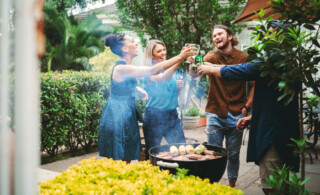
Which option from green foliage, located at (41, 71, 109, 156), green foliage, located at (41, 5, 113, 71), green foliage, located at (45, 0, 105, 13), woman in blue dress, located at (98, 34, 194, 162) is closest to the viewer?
woman in blue dress, located at (98, 34, 194, 162)

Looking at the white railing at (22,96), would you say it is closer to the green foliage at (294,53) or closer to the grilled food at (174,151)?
the green foliage at (294,53)

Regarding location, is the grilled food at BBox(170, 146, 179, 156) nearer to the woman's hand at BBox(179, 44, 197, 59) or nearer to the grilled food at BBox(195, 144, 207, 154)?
the grilled food at BBox(195, 144, 207, 154)

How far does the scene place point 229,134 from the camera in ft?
12.8

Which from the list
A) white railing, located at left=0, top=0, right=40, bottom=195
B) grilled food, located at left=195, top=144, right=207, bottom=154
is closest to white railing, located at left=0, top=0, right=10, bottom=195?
white railing, located at left=0, top=0, right=40, bottom=195

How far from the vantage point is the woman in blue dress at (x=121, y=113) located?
140 inches

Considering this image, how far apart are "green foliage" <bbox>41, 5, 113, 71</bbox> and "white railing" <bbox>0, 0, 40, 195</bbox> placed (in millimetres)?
17900

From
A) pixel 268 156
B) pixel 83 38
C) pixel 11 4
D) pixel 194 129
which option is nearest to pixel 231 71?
pixel 268 156

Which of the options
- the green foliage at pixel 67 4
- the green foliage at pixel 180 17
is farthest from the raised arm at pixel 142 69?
the green foliage at pixel 67 4

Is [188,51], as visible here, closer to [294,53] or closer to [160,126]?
[294,53]

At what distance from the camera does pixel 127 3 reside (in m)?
9.87

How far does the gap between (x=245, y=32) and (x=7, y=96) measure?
11.9 meters

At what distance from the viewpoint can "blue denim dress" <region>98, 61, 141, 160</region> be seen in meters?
3.58

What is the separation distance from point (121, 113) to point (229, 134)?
1.55 metres

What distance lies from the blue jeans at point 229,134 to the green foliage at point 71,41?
50.7 feet
